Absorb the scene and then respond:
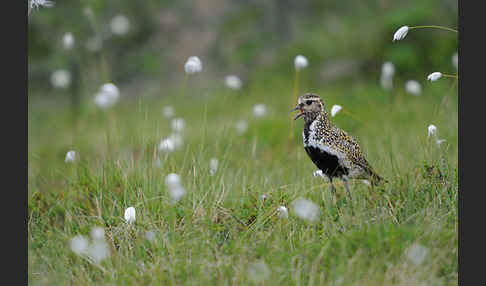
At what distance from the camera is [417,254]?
3.15 m

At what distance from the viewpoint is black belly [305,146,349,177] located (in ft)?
13.9

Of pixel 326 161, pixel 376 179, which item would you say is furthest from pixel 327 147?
pixel 376 179

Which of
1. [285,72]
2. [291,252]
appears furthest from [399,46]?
[291,252]

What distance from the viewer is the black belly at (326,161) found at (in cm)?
423

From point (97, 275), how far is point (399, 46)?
25.4 feet

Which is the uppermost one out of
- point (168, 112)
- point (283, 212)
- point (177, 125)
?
point (168, 112)

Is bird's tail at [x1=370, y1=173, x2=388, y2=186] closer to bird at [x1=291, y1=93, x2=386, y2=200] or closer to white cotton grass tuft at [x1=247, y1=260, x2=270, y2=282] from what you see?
bird at [x1=291, y1=93, x2=386, y2=200]

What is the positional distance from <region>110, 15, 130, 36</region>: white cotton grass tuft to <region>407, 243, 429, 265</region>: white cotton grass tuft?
11290 millimetres

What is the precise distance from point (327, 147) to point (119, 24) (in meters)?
10.0

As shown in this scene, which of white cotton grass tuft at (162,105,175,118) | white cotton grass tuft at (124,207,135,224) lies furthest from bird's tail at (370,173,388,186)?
white cotton grass tuft at (162,105,175,118)

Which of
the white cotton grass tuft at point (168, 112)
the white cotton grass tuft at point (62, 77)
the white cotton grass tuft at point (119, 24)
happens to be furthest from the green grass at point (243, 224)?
the white cotton grass tuft at point (119, 24)

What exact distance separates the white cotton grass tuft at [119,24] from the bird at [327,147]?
9695 millimetres

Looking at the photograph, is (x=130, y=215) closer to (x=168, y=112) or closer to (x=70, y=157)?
(x=70, y=157)

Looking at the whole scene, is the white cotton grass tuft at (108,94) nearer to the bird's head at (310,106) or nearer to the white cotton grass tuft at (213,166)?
the white cotton grass tuft at (213,166)
